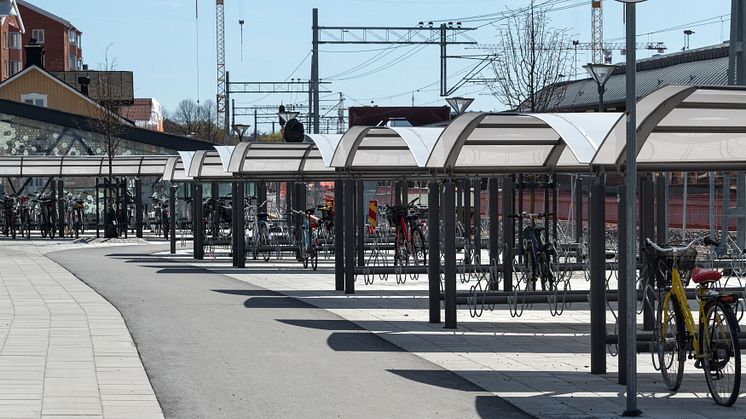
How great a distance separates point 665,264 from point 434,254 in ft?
15.6

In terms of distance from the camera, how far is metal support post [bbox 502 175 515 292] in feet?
56.0

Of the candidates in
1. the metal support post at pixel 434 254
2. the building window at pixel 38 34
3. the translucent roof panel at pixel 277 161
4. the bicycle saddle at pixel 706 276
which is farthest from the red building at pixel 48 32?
the bicycle saddle at pixel 706 276

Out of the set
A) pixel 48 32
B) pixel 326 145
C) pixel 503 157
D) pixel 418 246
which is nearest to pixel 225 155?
pixel 418 246

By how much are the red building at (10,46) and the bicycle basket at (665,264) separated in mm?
88130

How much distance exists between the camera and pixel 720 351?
8633 millimetres

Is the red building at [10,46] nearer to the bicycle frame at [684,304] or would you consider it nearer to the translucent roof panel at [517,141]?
the translucent roof panel at [517,141]

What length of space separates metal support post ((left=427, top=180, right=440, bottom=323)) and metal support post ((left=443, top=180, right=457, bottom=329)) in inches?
13.8

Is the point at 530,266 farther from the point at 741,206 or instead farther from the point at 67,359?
the point at 741,206

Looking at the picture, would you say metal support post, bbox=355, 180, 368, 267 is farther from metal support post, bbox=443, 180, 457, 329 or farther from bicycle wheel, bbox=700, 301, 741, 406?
bicycle wheel, bbox=700, 301, 741, 406

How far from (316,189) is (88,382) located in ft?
96.6

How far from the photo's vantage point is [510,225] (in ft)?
55.9

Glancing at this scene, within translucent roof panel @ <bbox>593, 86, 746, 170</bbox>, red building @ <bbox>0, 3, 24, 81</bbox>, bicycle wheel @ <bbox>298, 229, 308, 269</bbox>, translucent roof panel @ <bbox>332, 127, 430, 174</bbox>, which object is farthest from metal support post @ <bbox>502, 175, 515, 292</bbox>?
red building @ <bbox>0, 3, 24, 81</bbox>

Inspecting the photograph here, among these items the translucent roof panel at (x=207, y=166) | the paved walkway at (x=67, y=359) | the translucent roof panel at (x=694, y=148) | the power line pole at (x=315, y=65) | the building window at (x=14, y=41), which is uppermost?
the building window at (x=14, y=41)

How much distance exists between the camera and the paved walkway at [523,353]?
884 centimetres
